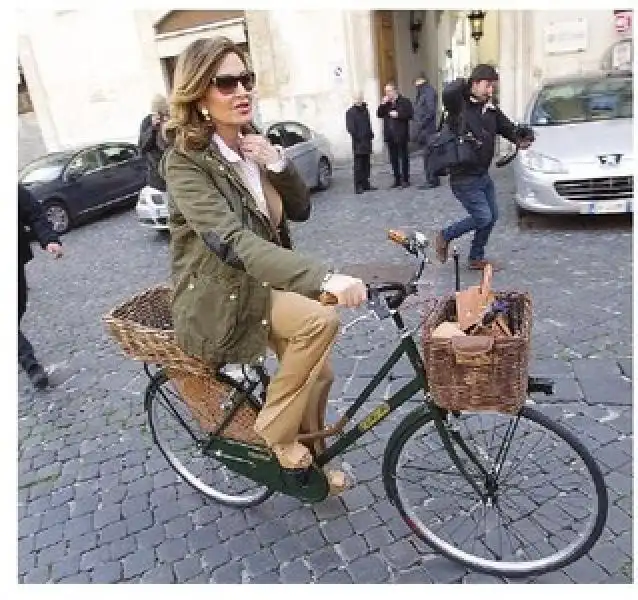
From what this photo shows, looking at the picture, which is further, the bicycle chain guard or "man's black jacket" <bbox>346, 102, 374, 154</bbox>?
"man's black jacket" <bbox>346, 102, 374, 154</bbox>

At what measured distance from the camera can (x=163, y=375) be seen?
290 cm

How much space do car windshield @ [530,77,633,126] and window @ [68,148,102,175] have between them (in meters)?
7.57

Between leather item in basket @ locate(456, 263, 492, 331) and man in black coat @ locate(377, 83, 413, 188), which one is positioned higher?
leather item in basket @ locate(456, 263, 492, 331)

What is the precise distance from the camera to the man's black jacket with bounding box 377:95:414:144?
33.2ft

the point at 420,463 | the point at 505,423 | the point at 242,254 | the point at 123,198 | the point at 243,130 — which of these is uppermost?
the point at 243,130

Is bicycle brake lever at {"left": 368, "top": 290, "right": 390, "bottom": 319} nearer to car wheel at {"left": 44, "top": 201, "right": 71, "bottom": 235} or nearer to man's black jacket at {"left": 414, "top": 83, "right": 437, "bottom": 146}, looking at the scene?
car wheel at {"left": 44, "top": 201, "right": 71, "bottom": 235}

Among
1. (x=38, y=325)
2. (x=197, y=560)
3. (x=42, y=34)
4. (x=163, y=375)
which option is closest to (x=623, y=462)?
(x=197, y=560)

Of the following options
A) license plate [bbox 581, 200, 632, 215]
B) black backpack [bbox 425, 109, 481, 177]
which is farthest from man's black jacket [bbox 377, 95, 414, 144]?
black backpack [bbox 425, 109, 481, 177]

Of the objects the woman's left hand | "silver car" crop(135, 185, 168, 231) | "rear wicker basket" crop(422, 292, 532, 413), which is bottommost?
"silver car" crop(135, 185, 168, 231)

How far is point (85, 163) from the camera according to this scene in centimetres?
1113

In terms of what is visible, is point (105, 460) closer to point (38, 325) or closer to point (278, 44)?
point (38, 325)

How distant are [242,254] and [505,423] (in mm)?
1188

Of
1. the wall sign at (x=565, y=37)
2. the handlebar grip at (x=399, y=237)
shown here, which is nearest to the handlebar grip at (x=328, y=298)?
the handlebar grip at (x=399, y=237)

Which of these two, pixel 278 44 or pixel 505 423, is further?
pixel 278 44
